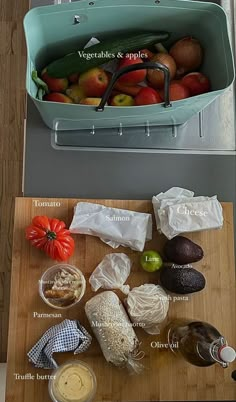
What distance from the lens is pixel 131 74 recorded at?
2.93ft

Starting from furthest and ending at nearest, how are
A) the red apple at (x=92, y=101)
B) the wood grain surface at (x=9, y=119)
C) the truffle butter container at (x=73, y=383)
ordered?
1. the wood grain surface at (x=9, y=119)
2. the red apple at (x=92, y=101)
3. the truffle butter container at (x=73, y=383)

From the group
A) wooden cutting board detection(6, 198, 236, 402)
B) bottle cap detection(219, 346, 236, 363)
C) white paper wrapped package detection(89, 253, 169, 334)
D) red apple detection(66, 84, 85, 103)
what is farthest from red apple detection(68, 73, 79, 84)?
bottle cap detection(219, 346, 236, 363)

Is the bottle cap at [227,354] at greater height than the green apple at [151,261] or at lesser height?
lesser

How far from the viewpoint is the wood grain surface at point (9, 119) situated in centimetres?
126

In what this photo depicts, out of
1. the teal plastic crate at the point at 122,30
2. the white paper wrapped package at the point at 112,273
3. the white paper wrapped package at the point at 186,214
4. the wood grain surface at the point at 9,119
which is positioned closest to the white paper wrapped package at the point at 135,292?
the white paper wrapped package at the point at 112,273

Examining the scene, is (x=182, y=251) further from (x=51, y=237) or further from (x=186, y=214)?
(x=51, y=237)

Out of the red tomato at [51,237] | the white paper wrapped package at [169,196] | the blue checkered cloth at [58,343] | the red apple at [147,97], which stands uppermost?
the red apple at [147,97]

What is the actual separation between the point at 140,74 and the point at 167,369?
0.57 metres

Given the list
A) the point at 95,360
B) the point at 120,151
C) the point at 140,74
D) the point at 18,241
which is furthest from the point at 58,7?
the point at 95,360

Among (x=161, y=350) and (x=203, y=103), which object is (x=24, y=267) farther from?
(x=203, y=103)

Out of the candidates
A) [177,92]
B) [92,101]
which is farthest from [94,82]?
[177,92]

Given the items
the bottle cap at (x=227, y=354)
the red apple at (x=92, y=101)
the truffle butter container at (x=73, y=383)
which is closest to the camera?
the bottle cap at (x=227, y=354)

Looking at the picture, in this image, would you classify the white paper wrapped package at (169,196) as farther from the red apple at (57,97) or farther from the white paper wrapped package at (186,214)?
the red apple at (57,97)

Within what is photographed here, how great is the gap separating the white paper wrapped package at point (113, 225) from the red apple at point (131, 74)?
255 millimetres
